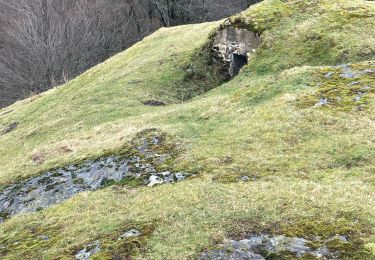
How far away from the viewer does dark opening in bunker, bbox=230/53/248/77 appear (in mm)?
26577

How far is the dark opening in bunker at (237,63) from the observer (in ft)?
87.2

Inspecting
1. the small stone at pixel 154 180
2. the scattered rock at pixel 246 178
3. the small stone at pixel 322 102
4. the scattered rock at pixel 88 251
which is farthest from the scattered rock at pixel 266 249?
the small stone at pixel 322 102

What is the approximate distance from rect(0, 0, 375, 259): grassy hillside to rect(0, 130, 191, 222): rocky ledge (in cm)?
75

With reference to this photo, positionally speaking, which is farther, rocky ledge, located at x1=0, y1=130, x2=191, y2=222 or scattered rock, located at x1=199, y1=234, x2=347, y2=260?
rocky ledge, located at x1=0, y1=130, x2=191, y2=222

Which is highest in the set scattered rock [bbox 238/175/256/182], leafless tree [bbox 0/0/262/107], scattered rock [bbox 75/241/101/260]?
leafless tree [bbox 0/0/262/107]

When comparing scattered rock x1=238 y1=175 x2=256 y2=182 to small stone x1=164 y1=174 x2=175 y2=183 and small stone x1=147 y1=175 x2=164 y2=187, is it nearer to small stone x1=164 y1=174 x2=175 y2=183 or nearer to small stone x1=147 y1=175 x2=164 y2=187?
small stone x1=164 y1=174 x2=175 y2=183

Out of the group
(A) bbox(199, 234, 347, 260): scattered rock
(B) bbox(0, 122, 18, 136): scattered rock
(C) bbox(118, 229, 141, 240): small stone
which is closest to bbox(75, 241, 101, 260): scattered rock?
(C) bbox(118, 229, 141, 240): small stone

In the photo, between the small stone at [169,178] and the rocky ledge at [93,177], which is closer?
the small stone at [169,178]

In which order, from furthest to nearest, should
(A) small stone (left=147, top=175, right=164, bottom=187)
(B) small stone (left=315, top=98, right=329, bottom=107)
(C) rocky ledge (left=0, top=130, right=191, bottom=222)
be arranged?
(B) small stone (left=315, top=98, right=329, bottom=107)
(C) rocky ledge (left=0, top=130, right=191, bottom=222)
(A) small stone (left=147, top=175, right=164, bottom=187)

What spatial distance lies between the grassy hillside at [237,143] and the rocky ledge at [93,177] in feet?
2.47

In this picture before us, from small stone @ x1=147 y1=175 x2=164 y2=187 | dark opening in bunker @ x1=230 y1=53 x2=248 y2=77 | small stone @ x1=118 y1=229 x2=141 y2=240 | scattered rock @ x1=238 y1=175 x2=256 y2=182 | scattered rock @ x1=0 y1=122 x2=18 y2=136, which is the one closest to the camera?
small stone @ x1=118 y1=229 x2=141 y2=240

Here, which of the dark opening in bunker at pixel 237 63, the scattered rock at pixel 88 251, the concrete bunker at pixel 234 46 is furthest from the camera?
the dark opening in bunker at pixel 237 63

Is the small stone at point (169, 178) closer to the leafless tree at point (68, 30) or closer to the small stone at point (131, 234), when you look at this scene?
the small stone at point (131, 234)

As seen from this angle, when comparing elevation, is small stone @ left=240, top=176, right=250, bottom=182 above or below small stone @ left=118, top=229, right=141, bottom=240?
below
